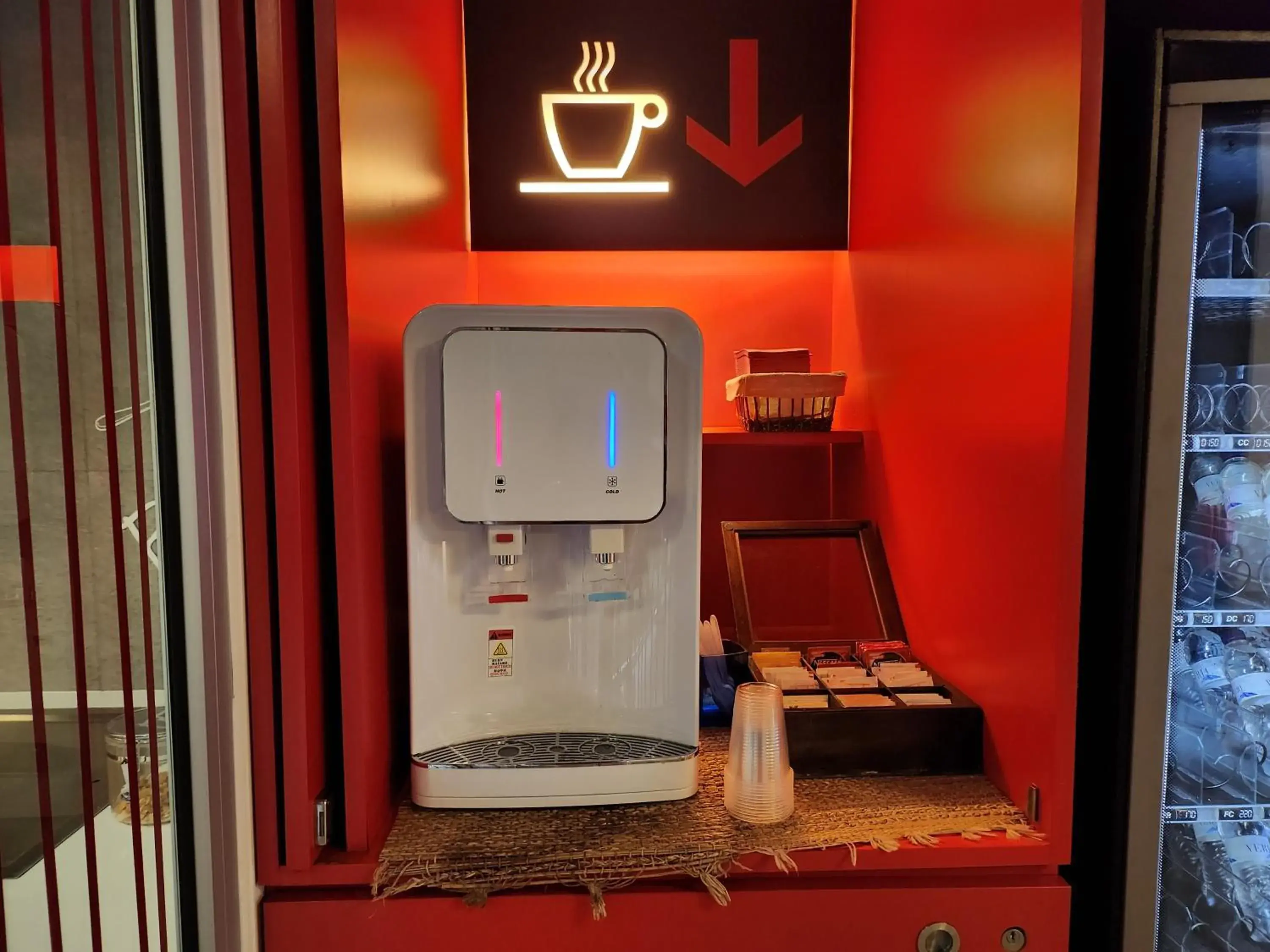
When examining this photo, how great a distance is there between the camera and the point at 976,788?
4.31 ft

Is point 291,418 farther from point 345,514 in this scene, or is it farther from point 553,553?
point 553,553

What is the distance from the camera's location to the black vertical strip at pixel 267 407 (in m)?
1.04

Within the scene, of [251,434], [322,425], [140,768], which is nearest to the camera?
[140,768]

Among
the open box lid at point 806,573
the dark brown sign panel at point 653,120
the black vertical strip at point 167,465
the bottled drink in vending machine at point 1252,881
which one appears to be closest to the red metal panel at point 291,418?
the black vertical strip at point 167,465

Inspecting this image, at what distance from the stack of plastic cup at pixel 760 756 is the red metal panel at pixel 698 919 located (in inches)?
4.2

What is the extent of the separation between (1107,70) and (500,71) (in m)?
1.25

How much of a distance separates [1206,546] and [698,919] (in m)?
0.99

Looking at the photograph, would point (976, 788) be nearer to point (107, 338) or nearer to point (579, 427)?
point (579, 427)

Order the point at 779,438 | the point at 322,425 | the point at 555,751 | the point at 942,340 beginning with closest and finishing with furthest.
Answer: the point at 322,425
the point at 555,751
the point at 942,340
the point at 779,438

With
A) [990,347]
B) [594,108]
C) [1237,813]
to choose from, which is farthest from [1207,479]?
[594,108]

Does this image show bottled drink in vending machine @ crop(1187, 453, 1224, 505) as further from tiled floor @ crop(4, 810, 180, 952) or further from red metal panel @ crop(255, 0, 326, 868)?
tiled floor @ crop(4, 810, 180, 952)

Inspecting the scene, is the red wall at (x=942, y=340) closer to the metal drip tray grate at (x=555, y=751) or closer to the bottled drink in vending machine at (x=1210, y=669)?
the metal drip tray grate at (x=555, y=751)

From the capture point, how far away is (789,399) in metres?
1.80

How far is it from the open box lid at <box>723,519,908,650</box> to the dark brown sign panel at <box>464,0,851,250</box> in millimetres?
686
